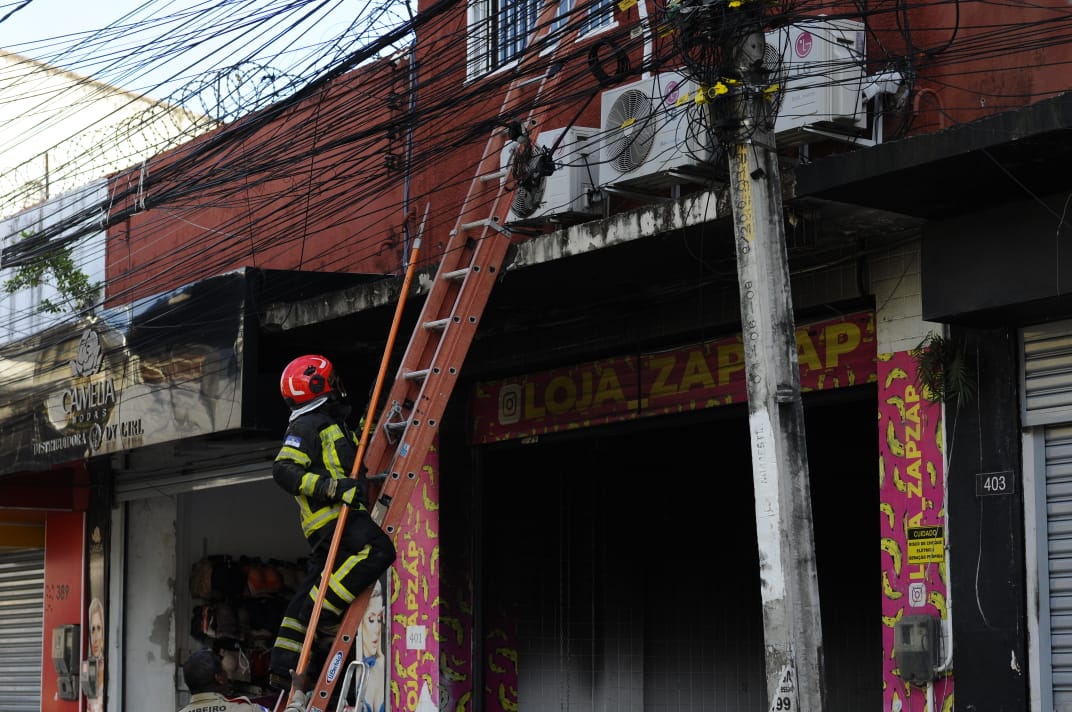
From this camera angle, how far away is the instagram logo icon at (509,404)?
12.2 meters

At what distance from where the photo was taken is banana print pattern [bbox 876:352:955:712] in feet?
28.0

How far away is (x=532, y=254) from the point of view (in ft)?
32.1

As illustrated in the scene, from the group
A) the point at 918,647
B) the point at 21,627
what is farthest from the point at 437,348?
the point at 21,627

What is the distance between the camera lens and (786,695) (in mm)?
6625

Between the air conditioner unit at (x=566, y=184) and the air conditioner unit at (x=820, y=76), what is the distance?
159cm

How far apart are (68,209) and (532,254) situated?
8968 mm

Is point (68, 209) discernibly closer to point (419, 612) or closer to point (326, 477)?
point (419, 612)

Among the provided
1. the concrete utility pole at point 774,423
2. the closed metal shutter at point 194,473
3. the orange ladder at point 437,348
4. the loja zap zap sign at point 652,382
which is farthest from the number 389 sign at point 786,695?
the closed metal shutter at point 194,473

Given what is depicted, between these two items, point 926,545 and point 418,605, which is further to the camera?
point 418,605

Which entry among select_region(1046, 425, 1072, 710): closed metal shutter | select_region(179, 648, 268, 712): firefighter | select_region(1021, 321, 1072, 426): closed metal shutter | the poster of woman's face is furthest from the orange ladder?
select_region(1046, 425, 1072, 710): closed metal shutter

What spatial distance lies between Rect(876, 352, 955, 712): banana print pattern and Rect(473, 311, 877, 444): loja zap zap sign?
0.51 metres

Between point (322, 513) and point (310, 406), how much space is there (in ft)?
2.39

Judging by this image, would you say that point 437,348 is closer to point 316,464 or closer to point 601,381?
point 316,464

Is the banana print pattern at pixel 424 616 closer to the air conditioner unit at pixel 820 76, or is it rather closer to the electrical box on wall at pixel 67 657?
the air conditioner unit at pixel 820 76
